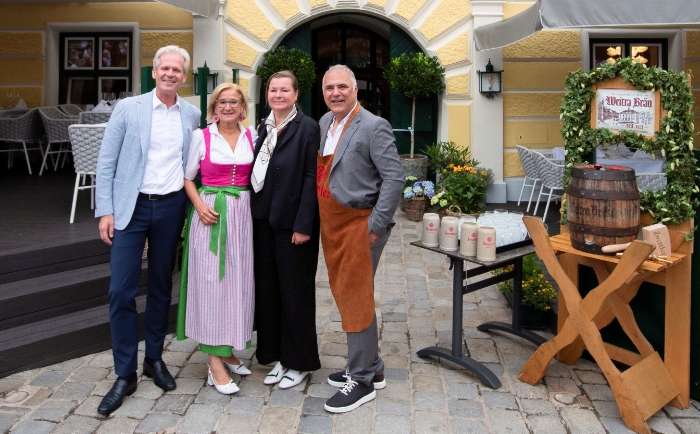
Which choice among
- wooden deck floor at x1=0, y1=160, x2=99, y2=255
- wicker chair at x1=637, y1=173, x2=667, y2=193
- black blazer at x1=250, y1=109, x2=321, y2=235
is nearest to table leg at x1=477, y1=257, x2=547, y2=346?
wicker chair at x1=637, y1=173, x2=667, y2=193

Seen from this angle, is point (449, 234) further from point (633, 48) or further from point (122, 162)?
point (633, 48)

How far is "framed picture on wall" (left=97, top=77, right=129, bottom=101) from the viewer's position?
1007 cm

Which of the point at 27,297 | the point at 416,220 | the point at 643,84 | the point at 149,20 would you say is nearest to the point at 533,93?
the point at 416,220

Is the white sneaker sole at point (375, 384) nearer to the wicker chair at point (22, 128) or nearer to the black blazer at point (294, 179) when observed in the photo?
the black blazer at point (294, 179)

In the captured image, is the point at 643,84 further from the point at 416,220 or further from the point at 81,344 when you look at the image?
the point at 416,220

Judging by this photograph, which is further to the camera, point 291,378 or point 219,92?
point 291,378

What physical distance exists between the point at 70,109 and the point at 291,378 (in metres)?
6.87

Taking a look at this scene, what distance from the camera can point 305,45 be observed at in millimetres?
9508

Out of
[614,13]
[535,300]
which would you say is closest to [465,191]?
[614,13]

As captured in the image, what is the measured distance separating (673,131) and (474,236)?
1177mm

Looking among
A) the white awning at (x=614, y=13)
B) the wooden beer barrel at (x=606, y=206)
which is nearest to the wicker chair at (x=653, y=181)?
the wooden beer barrel at (x=606, y=206)

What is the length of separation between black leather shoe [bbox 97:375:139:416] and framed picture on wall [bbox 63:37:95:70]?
7.12 metres

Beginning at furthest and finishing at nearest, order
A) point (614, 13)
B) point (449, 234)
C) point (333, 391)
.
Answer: point (614, 13) < point (449, 234) < point (333, 391)

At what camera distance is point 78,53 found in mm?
9984
